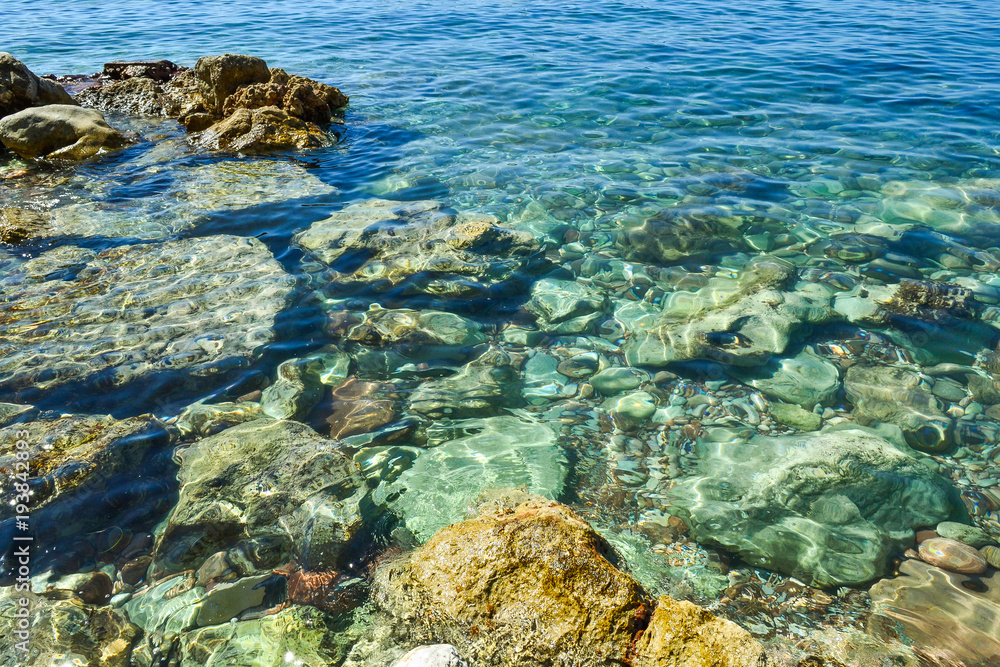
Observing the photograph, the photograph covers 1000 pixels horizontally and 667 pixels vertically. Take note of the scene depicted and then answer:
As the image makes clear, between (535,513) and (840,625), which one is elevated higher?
(535,513)

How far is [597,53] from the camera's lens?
14594 mm

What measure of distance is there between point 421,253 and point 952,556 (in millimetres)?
4855

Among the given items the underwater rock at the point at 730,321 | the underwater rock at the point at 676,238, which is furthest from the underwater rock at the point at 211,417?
the underwater rock at the point at 676,238

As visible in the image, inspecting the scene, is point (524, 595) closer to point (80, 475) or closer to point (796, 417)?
point (796, 417)

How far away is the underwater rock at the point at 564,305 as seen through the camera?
5.15 meters

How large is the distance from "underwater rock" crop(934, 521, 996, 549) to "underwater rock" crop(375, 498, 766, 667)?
1.88m

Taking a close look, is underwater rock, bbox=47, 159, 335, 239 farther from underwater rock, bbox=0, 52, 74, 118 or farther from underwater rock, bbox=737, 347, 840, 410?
underwater rock, bbox=737, 347, 840, 410

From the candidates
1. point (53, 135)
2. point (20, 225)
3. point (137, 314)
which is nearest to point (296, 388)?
point (137, 314)

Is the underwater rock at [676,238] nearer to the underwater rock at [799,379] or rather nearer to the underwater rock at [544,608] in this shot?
the underwater rock at [799,379]

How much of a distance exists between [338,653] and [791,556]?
2.49 metres

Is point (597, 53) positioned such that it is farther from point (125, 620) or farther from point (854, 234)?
point (125, 620)

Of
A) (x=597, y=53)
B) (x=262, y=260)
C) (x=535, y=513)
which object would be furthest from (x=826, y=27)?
(x=535, y=513)

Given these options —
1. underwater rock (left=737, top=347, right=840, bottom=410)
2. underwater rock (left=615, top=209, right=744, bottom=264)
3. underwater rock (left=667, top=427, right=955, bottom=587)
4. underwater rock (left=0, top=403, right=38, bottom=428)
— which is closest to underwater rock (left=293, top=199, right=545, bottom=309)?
underwater rock (left=615, top=209, right=744, bottom=264)

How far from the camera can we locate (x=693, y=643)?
2334 mm
